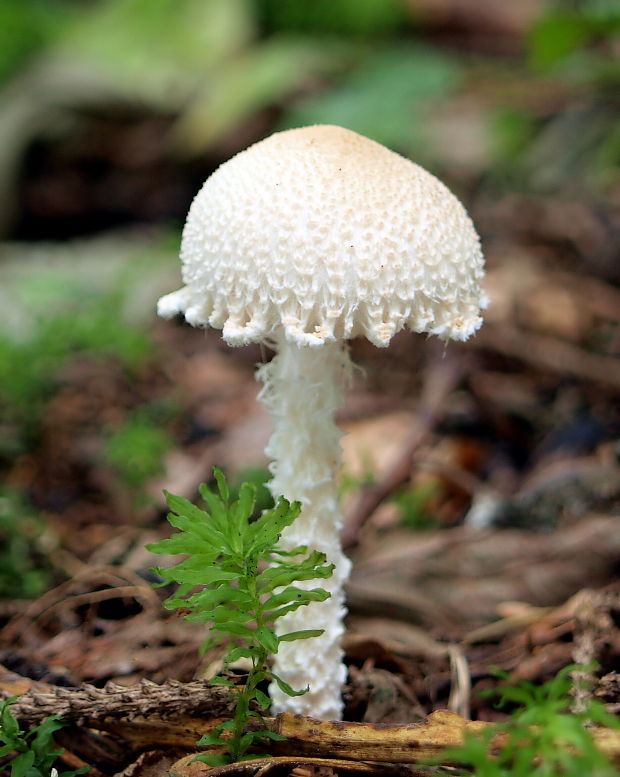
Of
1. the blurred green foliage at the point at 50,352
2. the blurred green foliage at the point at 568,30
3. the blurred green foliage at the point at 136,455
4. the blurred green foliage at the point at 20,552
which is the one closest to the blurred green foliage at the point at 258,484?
the blurred green foliage at the point at 136,455

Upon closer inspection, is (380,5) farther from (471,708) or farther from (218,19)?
(471,708)

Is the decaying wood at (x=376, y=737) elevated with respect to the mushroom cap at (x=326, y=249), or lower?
lower

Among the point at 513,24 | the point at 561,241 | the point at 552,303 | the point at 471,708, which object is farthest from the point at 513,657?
the point at 513,24

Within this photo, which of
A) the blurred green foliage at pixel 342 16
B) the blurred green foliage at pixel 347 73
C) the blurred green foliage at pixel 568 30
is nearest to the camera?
the blurred green foliage at pixel 568 30

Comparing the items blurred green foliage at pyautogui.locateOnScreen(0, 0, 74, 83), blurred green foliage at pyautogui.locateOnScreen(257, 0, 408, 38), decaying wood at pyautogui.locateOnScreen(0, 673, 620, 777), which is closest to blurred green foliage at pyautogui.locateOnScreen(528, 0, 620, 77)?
decaying wood at pyautogui.locateOnScreen(0, 673, 620, 777)

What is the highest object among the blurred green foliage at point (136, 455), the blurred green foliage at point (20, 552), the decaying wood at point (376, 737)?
the blurred green foliage at point (136, 455)

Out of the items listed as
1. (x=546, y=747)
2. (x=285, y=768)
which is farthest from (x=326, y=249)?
(x=285, y=768)

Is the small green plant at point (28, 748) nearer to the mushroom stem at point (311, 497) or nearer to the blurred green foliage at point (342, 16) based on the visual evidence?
the mushroom stem at point (311, 497)

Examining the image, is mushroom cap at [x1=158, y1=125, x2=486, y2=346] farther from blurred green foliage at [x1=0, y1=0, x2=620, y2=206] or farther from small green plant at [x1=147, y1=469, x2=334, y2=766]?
blurred green foliage at [x1=0, y1=0, x2=620, y2=206]
